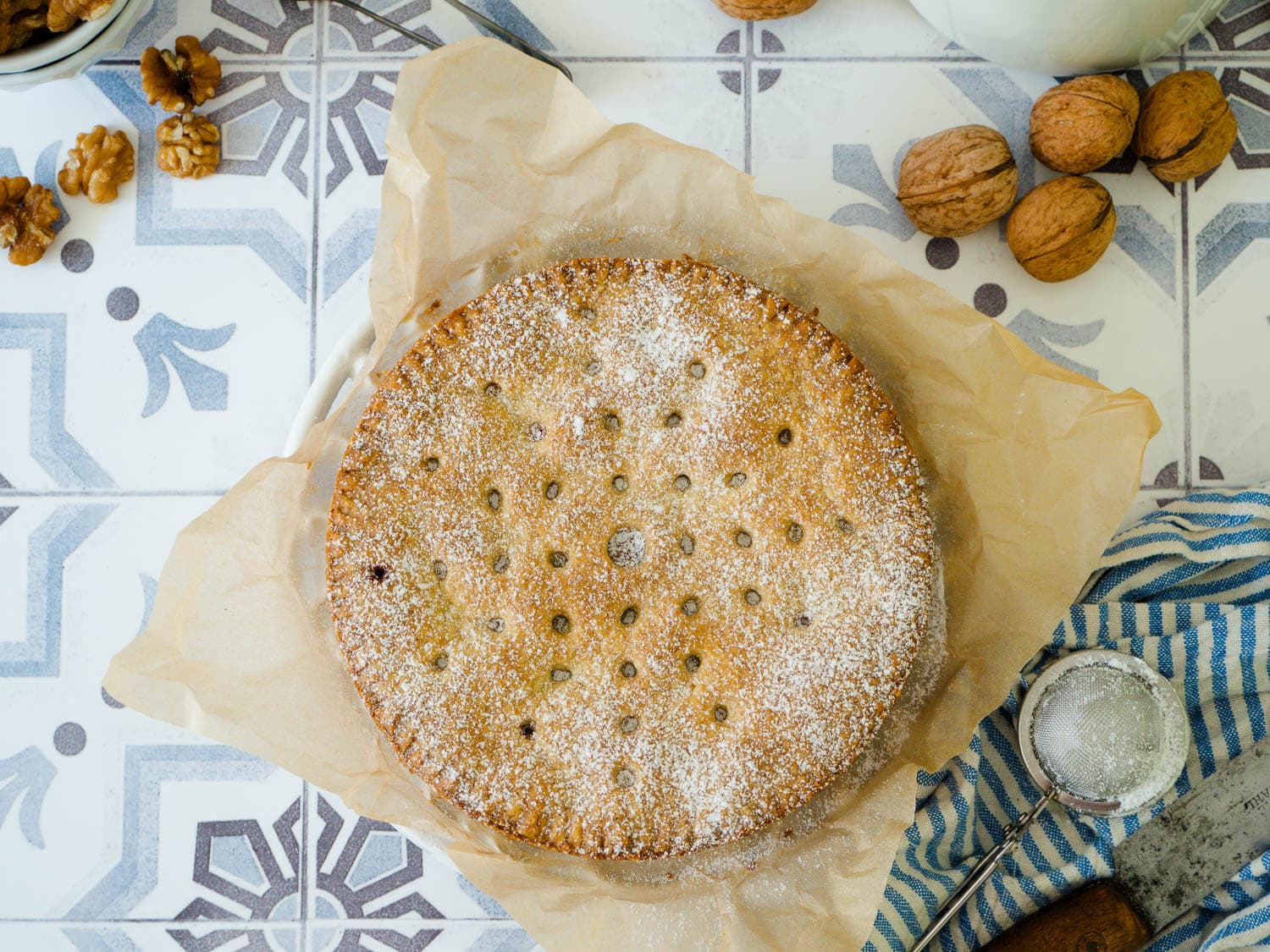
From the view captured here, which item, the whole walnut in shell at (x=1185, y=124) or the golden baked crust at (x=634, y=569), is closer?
the golden baked crust at (x=634, y=569)

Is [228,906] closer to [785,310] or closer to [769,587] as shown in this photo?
[769,587]

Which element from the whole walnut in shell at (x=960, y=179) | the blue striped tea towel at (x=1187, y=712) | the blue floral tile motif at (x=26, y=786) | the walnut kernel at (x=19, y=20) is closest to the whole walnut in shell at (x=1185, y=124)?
the whole walnut in shell at (x=960, y=179)

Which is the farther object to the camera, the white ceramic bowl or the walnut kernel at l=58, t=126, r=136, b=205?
the walnut kernel at l=58, t=126, r=136, b=205

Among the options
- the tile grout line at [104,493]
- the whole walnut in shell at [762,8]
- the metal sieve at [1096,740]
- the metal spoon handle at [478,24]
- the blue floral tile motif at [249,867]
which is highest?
the whole walnut in shell at [762,8]

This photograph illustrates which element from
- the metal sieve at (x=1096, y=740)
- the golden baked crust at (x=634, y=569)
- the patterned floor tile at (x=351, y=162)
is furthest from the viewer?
the patterned floor tile at (x=351, y=162)

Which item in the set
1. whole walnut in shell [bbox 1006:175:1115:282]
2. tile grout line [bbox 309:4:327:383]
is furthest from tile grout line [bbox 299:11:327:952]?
whole walnut in shell [bbox 1006:175:1115:282]

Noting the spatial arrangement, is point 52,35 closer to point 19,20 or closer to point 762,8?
point 19,20

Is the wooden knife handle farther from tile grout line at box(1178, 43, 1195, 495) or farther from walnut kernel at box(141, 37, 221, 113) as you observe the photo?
walnut kernel at box(141, 37, 221, 113)

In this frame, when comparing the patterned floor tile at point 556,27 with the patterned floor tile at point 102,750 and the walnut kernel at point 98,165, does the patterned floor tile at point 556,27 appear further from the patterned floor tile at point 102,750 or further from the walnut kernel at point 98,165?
the patterned floor tile at point 102,750
